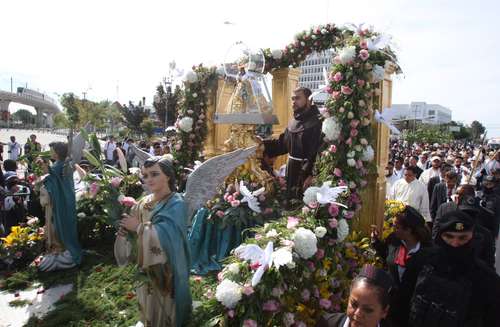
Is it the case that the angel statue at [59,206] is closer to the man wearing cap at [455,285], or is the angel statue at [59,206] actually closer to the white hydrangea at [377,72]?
the white hydrangea at [377,72]

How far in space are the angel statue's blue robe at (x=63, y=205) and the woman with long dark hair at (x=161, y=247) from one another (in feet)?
9.04

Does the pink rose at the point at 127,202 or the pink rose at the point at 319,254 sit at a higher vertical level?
the pink rose at the point at 127,202

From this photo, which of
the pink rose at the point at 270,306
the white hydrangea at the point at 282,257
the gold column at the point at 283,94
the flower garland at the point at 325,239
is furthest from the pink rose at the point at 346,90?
the gold column at the point at 283,94

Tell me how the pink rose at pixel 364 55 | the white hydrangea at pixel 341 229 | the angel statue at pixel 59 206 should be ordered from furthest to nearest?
the angel statue at pixel 59 206 < the pink rose at pixel 364 55 < the white hydrangea at pixel 341 229

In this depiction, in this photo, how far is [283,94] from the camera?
7.32 m

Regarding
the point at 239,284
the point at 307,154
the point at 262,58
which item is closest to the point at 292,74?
the point at 262,58

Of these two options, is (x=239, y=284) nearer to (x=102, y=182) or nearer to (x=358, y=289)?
(x=358, y=289)

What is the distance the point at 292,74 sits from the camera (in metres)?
7.36

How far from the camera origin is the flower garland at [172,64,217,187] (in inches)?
285

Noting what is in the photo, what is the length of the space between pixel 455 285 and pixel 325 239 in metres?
→ 1.73

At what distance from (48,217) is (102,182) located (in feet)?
8.88

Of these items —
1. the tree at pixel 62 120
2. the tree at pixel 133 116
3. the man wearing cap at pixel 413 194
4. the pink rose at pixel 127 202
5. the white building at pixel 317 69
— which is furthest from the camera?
the tree at pixel 133 116

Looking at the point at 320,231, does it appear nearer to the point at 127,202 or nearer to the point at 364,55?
the point at 127,202

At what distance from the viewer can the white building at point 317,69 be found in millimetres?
5620
